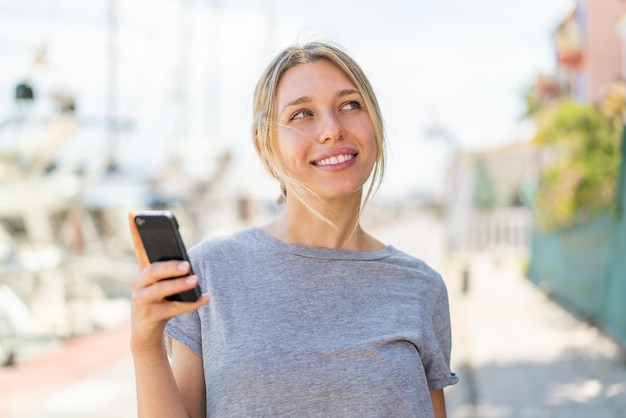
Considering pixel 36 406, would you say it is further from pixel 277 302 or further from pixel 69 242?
pixel 69 242

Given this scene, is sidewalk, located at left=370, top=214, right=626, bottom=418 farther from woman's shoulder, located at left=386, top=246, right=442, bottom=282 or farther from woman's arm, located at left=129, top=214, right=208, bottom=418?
woman's arm, located at left=129, top=214, right=208, bottom=418

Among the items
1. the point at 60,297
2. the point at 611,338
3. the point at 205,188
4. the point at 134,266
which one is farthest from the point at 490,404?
the point at 205,188

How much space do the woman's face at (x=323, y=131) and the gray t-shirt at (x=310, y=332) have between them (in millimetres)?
193

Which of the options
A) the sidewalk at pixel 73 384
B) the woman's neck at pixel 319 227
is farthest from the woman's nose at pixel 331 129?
the sidewalk at pixel 73 384

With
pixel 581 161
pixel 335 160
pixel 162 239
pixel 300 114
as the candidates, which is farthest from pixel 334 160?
pixel 581 161

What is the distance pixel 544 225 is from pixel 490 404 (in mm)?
6083

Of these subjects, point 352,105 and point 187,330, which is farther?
point 352,105

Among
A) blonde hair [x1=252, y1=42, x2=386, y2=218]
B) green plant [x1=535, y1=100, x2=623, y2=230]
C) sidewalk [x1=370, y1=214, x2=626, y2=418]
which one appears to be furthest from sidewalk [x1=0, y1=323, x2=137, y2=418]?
green plant [x1=535, y1=100, x2=623, y2=230]

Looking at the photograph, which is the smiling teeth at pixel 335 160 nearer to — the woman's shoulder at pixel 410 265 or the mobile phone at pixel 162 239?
the woman's shoulder at pixel 410 265

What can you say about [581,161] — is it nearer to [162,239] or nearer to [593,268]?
[593,268]

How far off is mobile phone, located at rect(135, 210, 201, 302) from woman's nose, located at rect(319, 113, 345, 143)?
1.59 ft

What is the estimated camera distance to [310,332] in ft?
5.71

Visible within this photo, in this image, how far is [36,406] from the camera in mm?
6418

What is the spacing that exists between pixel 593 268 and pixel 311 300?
29.0 ft
